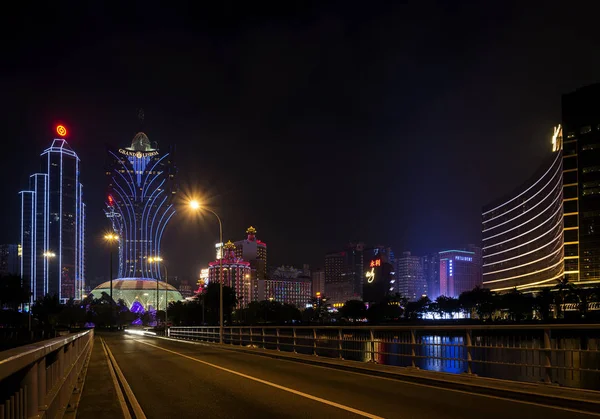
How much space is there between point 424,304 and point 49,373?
7495 inches

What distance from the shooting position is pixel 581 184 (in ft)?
485

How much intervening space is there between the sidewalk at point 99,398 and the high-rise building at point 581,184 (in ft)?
473

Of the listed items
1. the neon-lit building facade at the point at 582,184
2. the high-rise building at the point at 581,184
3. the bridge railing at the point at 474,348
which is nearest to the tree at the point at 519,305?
the neon-lit building facade at the point at 582,184

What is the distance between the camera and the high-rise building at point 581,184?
470 feet

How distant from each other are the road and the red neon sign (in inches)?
6035

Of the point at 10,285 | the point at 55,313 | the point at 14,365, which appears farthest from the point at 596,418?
the point at 55,313

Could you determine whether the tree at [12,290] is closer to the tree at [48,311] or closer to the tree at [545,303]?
the tree at [48,311]

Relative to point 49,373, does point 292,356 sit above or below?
below

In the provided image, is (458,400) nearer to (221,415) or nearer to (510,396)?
(510,396)

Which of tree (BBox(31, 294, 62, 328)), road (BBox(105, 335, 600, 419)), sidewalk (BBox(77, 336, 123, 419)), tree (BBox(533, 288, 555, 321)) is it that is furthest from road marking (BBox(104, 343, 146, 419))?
tree (BBox(533, 288, 555, 321))

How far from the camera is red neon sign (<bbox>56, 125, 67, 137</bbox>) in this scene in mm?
158475

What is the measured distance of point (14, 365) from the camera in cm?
416

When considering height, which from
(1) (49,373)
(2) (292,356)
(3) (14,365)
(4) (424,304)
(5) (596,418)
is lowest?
(4) (424,304)

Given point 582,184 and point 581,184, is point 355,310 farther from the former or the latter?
point 582,184
